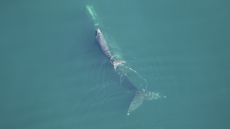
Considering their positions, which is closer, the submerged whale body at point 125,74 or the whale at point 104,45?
the submerged whale body at point 125,74

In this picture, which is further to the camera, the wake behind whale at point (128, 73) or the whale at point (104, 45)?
the whale at point (104, 45)

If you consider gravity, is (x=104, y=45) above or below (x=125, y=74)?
above

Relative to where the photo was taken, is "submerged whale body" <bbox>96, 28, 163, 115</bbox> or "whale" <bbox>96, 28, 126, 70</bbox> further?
"whale" <bbox>96, 28, 126, 70</bbox>

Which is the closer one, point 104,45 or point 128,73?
point 128,73

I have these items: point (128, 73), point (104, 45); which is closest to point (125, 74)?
point (128, 73)

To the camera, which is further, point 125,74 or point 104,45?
point 104,45

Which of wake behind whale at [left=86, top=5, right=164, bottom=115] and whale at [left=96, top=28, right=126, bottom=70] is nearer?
wake behind whale at [left=86, top=5, right=164, bottom=115]

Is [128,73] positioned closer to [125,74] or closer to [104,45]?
[125,74]

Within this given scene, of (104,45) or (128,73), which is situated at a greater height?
(104,45)

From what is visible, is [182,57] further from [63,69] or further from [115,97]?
[63,69]
